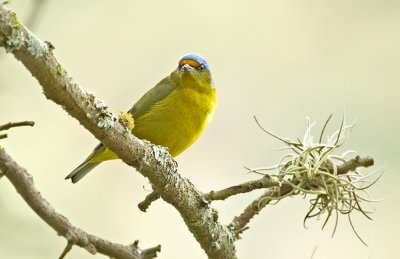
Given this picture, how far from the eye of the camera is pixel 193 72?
4773 millimetres

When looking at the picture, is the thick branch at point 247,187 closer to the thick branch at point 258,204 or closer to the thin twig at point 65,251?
the thick branch at point 258,204

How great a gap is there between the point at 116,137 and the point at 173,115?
1751 mm

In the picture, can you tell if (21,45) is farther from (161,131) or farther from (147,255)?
(161,131)

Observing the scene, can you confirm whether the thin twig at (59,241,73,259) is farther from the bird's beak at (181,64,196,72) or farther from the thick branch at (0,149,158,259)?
the bird's beak at (181,64,196,72)

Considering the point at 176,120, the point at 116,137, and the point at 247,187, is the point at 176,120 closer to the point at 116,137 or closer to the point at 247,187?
the point at 247,187

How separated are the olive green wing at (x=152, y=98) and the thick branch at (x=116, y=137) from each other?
1.29m

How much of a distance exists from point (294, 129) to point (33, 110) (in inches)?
87.9

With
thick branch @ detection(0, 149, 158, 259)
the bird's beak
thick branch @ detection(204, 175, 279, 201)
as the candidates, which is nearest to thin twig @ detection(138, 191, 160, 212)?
thick branch @ detection(204, 175, 279, 201)

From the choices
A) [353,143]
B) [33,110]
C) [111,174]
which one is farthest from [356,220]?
[33,110]

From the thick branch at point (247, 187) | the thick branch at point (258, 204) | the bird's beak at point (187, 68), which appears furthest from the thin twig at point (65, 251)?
the bird's beak at point (187, 68)

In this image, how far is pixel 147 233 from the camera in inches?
223

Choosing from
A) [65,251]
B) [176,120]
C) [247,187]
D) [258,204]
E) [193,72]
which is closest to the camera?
[65,251]

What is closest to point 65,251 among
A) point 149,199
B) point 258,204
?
point 149,199

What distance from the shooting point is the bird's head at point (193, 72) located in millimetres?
4680
